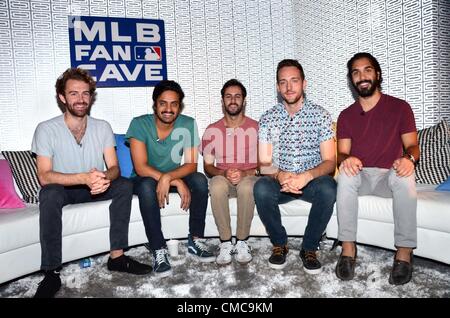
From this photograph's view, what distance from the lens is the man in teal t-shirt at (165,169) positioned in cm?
219

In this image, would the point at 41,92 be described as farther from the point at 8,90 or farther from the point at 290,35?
the point at 290,35

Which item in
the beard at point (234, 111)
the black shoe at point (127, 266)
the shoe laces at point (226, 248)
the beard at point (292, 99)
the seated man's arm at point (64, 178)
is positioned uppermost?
the beard at point (292, 99)

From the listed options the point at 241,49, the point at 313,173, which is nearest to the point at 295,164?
the point at 313,173

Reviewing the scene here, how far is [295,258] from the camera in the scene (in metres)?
2.30

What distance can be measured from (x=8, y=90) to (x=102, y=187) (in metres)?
1.99

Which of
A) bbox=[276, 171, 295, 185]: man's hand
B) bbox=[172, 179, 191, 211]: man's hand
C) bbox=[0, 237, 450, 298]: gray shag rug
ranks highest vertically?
bbox=[276, 171, 295, 185]: man's hand

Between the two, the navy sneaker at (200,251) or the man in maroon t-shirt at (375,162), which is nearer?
the man in maroon t-shirt at (375,162)

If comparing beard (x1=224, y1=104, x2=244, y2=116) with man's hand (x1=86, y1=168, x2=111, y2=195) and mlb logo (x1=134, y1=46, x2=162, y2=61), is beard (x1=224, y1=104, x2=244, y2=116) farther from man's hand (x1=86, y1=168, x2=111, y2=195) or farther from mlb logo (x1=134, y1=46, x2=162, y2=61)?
mlb logo (x1=134, y1=46, x2=162, y2=61)

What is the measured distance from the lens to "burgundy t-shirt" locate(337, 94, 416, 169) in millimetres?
2186

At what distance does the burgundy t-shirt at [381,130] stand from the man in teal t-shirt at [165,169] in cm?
115

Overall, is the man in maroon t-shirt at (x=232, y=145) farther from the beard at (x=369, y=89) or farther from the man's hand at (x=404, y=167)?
the man's hand at (x=404, y=167)

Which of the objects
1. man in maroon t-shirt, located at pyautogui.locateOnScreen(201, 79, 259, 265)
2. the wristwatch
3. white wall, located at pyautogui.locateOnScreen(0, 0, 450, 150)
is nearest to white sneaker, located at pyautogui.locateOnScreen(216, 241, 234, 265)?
man in maroon t-shirt, located at pyautogui.locateOnScreen(201, 79, 259, 265)

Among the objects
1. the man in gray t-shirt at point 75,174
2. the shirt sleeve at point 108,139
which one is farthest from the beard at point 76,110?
the shirt sleeve at point 108,139
